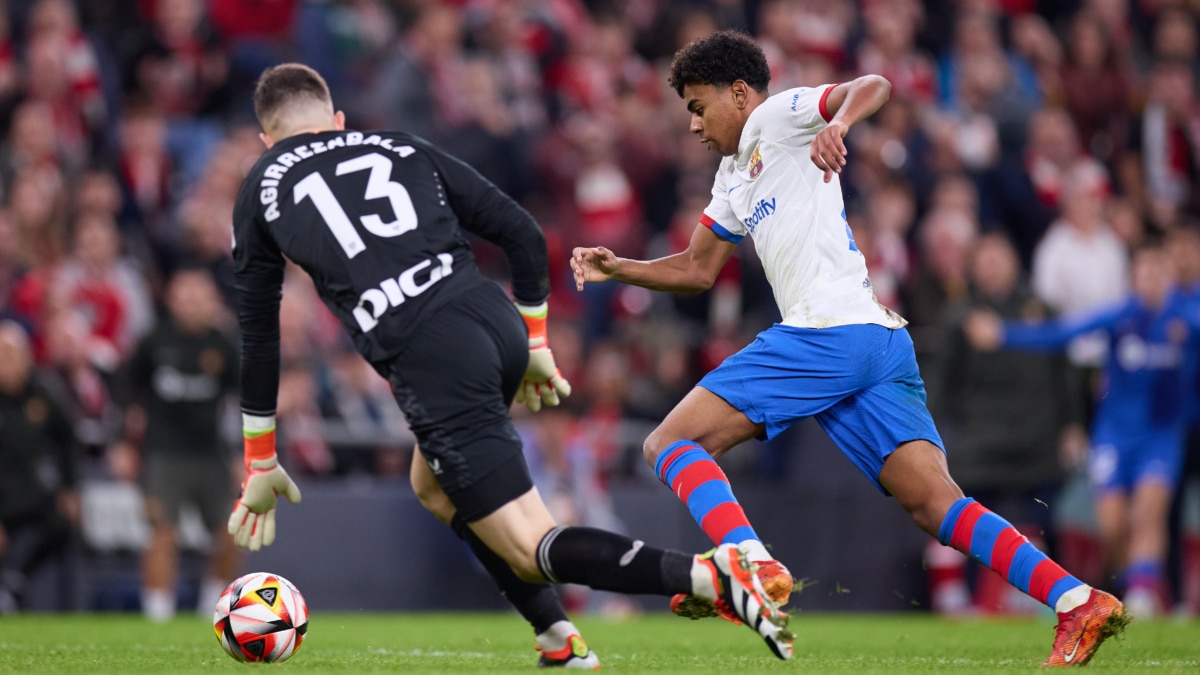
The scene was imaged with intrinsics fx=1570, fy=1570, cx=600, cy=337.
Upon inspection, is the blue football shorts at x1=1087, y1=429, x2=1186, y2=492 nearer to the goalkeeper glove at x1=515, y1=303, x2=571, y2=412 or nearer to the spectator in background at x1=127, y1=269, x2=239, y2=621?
the spectator in background at x1=127, y1=269, x2=239, y2=621

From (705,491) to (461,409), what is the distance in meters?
1.13

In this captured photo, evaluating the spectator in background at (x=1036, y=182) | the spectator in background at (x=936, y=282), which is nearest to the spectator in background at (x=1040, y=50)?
the spectator in background at (x=1036, y=182)

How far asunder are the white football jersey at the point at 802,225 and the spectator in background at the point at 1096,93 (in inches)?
433

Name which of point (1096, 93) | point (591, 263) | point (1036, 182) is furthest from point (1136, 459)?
point (591, 263)

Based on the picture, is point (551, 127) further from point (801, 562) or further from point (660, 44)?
point (801, 562)

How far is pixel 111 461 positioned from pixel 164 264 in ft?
5.84

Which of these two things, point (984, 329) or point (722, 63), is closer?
point (722, 63)

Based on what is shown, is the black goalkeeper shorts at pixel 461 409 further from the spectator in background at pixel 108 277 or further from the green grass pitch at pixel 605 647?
the spectator in background at pixel 108 277

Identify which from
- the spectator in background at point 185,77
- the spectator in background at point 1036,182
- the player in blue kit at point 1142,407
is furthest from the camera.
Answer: the spectator in background at point 1036,182

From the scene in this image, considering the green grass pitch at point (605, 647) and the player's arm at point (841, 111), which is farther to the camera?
the green grass pitch at point (605, 647)

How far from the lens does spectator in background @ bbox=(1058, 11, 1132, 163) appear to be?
16.3 metres

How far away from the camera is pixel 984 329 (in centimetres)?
1149

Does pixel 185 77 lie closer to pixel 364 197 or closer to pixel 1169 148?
pixel 364 197

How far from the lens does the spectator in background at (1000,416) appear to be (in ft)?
39.8
